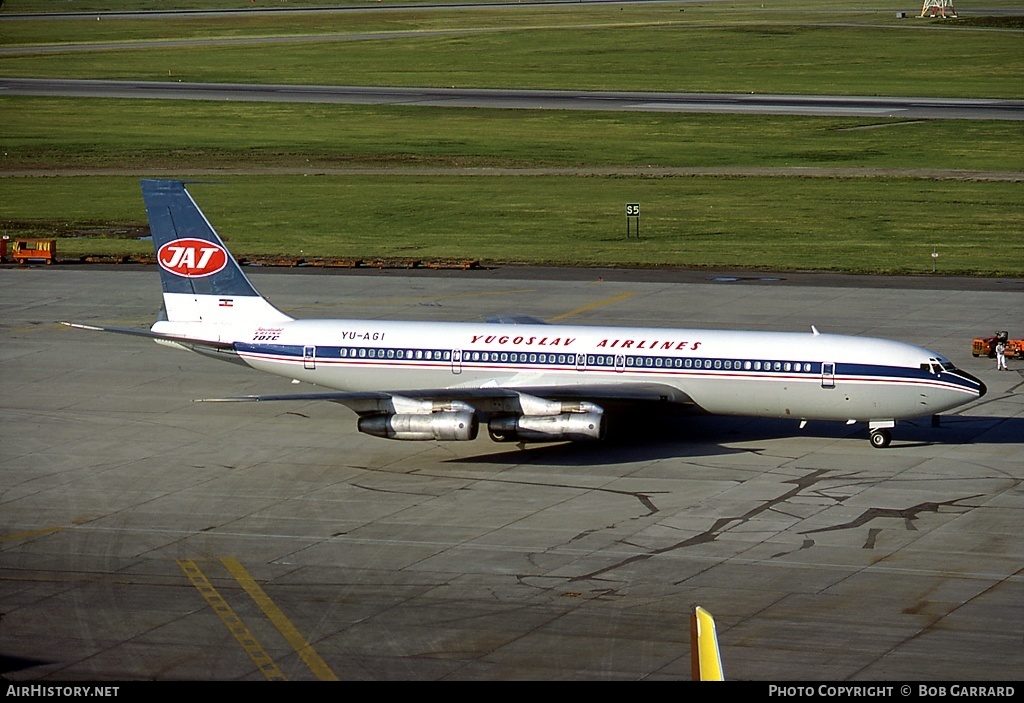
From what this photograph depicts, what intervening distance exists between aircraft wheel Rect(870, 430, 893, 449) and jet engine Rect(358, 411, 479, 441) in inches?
543

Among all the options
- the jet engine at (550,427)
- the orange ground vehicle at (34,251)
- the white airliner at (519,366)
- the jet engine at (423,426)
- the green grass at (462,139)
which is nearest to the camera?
the jet engine at (423,426)

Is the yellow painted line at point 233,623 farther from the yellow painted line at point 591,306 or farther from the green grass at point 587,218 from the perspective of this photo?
the green grass at point 587,218

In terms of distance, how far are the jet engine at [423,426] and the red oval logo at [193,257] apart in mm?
10254

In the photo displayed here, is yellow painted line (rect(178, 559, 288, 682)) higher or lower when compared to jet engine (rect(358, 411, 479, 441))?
lower


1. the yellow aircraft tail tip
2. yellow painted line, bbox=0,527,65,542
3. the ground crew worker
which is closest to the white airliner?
yellow painted line, bbox=0,527,65,542

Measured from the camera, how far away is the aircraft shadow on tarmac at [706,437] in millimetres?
48188

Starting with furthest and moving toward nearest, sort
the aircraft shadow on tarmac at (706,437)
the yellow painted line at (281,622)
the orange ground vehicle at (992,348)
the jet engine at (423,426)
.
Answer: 1. the orange ground vehicle at (992,348)
2. the aircraft shadow on tarmac at (706,437)
3. the jet engine at (423,426)
4. the yellow painted line at (281,622)

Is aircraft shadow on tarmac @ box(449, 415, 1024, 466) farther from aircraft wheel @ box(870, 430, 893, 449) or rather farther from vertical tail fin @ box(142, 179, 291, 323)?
vertical tail fin @ box(142, 179, 291, 323)

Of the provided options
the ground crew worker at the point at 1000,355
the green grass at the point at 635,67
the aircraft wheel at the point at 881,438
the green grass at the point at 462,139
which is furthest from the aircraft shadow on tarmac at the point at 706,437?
the green grass at the point at 635,67

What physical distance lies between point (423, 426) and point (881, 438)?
15739mm

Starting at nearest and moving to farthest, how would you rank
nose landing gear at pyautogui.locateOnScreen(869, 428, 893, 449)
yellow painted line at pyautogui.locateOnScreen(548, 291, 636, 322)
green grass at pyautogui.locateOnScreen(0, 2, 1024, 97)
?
nose landing gear at pyautogui.locateOnScreen(869, 428, 893, 449), yellow painted line at pyautogui.locateOnScreen(548, 291, 636, 322), green grass at pyautogui.locateOnScreen(0, 2, 1024, 97)

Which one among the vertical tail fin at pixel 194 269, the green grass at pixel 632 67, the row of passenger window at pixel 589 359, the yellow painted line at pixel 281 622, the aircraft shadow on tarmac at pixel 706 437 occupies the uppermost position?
the green grass at pixel 632 67

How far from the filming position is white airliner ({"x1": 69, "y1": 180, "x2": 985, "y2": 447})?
Answer: 47219 millimetres
